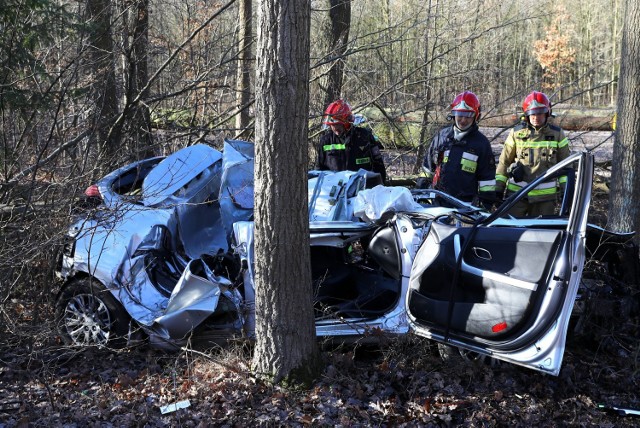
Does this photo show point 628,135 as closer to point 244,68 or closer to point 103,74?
point 103,74

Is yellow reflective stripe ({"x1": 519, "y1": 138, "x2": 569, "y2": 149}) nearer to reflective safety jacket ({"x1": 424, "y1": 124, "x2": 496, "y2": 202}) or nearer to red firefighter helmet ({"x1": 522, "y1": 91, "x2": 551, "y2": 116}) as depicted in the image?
red firefighter helmet ({"x1": 522, "y1": 91, "x2": 551, "y2": 116})

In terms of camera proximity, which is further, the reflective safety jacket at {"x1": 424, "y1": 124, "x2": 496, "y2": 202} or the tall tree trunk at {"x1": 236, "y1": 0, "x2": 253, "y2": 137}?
the tall tree trunk at {"x1": 236, "y1": 0, "x2": 253, "y2": 137}

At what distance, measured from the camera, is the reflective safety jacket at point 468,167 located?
6984mm

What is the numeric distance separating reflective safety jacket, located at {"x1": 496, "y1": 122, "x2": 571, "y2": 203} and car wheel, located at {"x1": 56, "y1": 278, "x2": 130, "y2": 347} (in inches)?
170

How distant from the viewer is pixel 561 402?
14.3 feet

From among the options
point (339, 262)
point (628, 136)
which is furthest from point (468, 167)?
point (339, 262)

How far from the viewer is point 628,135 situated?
6.38 metres

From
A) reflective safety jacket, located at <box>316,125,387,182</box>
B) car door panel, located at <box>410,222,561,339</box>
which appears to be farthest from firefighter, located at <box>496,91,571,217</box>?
car door panel, located at <box>410,222,561,339</box>

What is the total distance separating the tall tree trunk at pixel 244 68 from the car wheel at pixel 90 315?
164 inches

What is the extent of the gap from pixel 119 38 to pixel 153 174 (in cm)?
407

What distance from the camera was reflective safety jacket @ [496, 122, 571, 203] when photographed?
23.5ft

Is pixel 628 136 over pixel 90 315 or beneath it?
over

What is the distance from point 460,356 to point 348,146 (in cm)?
349

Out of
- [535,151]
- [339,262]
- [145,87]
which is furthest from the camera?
[145,87]
